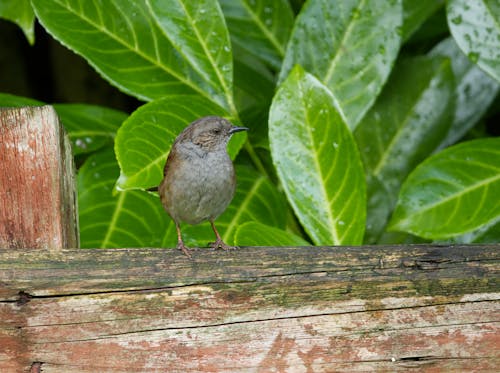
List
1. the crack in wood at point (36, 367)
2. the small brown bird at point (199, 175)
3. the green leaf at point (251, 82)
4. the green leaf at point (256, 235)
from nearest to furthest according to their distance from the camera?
the crack in wood at point (36, 367) → the green leaf at point (256, 235) → the small brown bird at point (199, 175) → the green leaf at point (251, 82)

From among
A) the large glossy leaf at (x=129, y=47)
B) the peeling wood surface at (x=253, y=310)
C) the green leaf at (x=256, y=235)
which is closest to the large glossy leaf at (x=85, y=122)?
the large glossy leaf at (x=129, y=47)

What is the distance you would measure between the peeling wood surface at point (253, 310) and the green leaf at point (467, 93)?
147cm

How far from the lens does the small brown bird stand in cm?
281

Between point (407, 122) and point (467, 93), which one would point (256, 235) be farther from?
point (467, 93)

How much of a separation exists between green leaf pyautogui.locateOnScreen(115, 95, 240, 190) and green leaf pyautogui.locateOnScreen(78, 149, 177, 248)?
323 mm

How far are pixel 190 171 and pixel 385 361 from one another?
1121 millimetres

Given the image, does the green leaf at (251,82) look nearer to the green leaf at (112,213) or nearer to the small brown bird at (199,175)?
the small brown bird at (199,175)

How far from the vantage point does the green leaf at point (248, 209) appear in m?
2.93

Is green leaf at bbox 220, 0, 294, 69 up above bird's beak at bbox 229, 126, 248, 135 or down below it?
above

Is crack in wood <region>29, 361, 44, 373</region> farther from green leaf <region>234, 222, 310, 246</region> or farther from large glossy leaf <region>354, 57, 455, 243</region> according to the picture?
large glossy leaf <region>354, 57, 455, 243</region>

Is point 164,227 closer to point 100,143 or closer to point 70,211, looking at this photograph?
point 100,143

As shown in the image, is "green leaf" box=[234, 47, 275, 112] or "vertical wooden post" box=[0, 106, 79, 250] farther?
"green leaf" box=[234, 47, 275, 112]

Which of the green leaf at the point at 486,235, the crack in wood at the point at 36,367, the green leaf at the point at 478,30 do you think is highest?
the green leaf at the point at 478,30

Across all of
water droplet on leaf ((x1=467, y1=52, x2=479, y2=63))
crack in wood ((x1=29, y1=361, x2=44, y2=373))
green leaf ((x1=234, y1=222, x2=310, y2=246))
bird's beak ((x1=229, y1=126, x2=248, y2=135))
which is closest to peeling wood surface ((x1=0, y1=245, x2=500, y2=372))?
crack in wood ((x1=29, y1=361, x2=44, y2=373))
